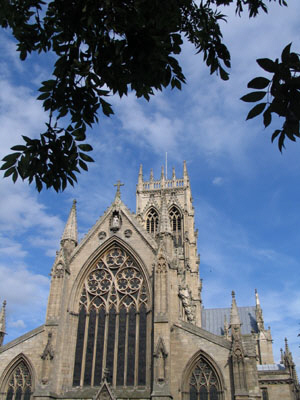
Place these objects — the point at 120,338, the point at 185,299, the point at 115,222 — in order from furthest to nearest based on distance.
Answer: the point at 185,299 → the point at 115,222 → the point at 120,338

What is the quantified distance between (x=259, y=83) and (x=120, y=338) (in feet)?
71.0

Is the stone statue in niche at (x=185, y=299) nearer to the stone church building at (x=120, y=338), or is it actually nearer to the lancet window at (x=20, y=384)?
the stone church building at (x=120, y=338)

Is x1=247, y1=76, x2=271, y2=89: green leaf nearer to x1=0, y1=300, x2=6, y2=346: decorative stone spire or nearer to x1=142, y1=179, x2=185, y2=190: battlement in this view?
x1=0, y1=300, x2=6, y2=346: decorative stone spire

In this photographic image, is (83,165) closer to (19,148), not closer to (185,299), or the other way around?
(19,148)

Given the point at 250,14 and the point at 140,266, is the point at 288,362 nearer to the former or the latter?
the point at 140,266

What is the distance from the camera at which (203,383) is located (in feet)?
69.3

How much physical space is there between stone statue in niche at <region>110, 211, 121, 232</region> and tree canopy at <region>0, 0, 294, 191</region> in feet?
65.3

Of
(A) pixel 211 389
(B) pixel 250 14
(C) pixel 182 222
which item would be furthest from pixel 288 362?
(B) pixel 250 14

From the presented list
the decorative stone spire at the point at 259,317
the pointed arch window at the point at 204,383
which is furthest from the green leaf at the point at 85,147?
the decorative stone spire at the point at 259,317

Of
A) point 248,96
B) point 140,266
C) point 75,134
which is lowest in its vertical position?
point 248,96

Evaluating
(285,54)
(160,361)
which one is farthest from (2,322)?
(285,54)

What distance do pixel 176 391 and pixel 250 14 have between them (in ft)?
64.0

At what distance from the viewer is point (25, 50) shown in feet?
19.5

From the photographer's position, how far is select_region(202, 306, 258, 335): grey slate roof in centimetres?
5556
